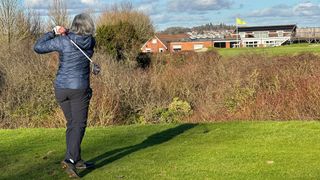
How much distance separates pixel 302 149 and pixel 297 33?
11907 cm

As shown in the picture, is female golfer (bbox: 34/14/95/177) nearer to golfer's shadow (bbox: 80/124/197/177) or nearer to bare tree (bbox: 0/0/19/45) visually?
golfer's shadow (bbox: 80/124/197/177)

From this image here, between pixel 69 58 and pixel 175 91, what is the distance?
786 inches

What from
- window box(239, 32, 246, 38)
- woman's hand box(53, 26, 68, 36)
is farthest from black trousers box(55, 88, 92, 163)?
window box(239, 32, 246, 38)

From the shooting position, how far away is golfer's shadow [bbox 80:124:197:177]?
8367 millimetres

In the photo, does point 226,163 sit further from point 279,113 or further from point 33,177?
point 279,113

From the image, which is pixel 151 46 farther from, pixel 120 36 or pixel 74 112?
pixel 74 112

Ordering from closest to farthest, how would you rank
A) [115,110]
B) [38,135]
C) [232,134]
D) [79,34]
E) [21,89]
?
[79,34] < [232,134] < [38,135] < [115,110] < [21,89]

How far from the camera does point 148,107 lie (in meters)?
23.8

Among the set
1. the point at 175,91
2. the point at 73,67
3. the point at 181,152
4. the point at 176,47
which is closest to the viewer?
the point at 73,67

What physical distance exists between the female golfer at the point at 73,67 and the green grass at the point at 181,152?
0.86 m

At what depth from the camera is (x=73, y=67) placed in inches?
286

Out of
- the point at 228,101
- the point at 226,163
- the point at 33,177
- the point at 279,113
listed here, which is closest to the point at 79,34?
the point at 33,177

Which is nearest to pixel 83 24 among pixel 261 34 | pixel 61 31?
pixel 61 31

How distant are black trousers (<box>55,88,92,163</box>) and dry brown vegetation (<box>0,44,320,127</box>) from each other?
10.9 metres
